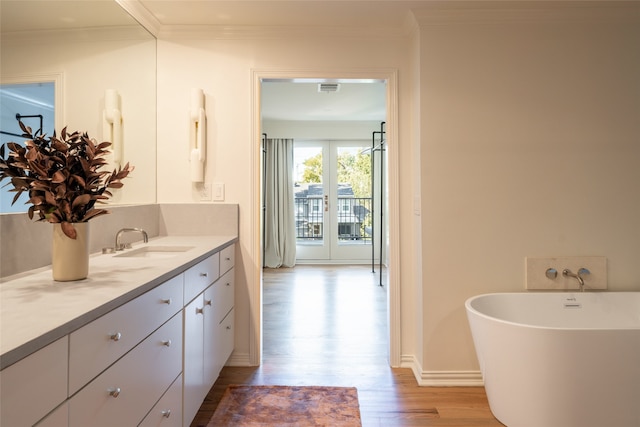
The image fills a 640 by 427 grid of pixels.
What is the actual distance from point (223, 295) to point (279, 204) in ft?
13.2

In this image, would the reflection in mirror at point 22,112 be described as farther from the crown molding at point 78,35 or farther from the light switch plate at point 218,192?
the light switch plate at point 218,192

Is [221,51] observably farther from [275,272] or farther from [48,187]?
[275,272]

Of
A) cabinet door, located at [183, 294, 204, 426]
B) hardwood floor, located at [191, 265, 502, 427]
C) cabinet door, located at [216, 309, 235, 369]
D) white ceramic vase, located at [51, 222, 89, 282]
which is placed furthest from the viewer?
cabinet door, located at [216, 309, 235, 369]

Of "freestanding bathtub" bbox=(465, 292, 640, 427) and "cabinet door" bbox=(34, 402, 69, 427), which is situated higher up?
"cabinet door" bbox=(34, 402, 69, 427)

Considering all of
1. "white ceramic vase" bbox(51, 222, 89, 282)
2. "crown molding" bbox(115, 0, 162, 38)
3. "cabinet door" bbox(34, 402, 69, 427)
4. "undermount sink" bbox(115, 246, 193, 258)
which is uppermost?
"crown molding" bbox(115, 0, 162, 38)

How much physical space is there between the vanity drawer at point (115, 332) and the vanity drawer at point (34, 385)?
4cm

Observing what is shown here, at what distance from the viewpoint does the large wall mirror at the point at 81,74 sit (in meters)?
1.28

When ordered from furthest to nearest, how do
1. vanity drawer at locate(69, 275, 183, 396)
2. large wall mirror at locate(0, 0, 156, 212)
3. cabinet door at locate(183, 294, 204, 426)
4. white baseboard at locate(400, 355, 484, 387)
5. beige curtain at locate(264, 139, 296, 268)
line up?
beige curtain at locate(264, 139, 296, 268) < white baseboard at locate(400, 355, 484, 387) < cabinet door at locate(183, 294, 204, 426) < large wall mirror at locate(0, 0, 156, 212) < vanity drawer at locate(69, 275, 183, 396)

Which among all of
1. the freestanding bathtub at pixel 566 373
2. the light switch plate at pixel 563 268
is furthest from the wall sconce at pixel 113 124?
the light switch plate at pixel 563 268

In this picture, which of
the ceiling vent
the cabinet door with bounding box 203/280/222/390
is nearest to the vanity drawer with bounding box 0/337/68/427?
the cabinet door with bounding box 203/280/222/390

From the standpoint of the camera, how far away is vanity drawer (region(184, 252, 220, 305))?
1584 millimetres

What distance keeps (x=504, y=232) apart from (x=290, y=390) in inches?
65.2

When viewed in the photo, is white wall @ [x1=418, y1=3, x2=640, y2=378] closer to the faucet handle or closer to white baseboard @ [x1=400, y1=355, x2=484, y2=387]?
the faucet handle

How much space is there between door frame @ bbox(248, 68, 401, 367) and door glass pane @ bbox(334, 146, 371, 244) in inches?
147
